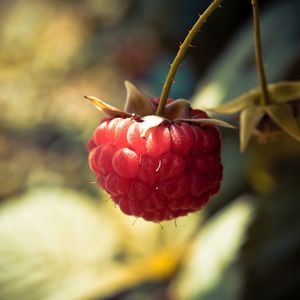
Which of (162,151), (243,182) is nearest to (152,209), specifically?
(162,151)

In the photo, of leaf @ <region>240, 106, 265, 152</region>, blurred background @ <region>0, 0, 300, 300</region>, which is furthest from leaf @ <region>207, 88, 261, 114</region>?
Answer: blurred background @ <region>0, 0, 300, 300</region>

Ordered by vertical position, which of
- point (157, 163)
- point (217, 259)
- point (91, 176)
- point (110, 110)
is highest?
point (91, 176)

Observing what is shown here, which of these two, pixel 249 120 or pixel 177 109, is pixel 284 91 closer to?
pixel 249 120

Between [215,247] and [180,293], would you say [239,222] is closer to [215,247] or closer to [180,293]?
[215,247]

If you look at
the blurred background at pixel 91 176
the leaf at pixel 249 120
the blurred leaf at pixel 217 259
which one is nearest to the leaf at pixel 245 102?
the leaf at pixel 249 120

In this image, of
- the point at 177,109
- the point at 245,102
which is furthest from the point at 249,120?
the point at 177,109

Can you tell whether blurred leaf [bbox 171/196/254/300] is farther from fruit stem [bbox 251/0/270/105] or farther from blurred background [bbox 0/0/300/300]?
fruit stem [bbox 251/0/270/105]

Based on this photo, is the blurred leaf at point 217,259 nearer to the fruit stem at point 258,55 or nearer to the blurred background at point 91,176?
the blurred background at point 91,176
